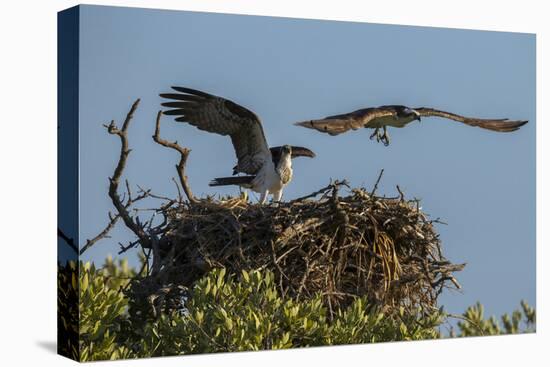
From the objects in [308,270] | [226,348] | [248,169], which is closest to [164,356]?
[226,348]

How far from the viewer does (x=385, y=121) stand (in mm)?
11820

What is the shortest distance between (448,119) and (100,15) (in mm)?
3706

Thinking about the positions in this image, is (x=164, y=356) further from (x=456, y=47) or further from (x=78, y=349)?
(x=456, y=47)

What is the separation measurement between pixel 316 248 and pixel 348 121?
3.66ft

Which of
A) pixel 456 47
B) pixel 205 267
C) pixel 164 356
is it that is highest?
pixel 456 47

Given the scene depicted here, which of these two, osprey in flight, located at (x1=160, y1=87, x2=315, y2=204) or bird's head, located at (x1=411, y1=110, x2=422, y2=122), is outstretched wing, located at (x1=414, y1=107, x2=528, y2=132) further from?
osprey in flight, located at (x1=160, y1=87, x2=315, y2=204)

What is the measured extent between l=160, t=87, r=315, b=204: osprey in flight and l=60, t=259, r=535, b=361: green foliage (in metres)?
1.52

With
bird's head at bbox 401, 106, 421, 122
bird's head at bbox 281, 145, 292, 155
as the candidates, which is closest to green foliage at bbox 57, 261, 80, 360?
bird's head at bbox 281, 145, 292, 155

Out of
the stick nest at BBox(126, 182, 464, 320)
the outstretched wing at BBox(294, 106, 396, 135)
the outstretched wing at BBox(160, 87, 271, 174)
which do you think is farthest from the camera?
the outstretched wing at BBox(160, 87, 271, 174)

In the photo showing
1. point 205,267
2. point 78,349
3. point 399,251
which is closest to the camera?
point 78,349

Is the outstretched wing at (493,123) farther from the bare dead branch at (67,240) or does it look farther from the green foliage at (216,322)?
the bare dead branch at (67,240)

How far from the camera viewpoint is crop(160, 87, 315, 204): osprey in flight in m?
11.6

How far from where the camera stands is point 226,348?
33.0 feet

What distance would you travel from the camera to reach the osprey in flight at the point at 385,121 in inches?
424
